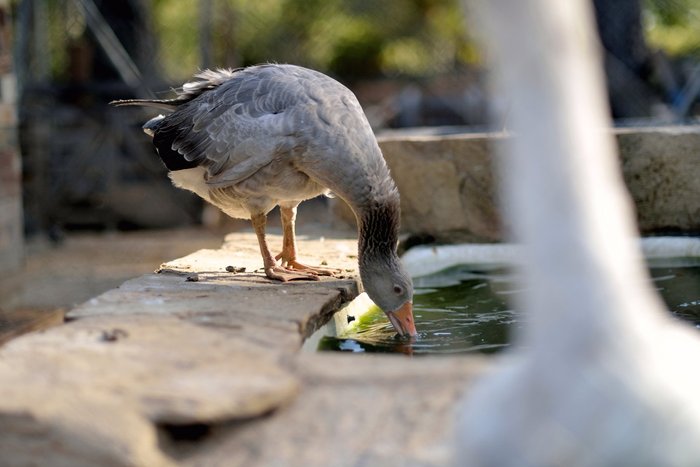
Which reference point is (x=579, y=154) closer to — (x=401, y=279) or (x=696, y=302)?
(x=401, y=279)

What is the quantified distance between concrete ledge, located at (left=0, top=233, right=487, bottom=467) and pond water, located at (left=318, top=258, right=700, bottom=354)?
4.05ft

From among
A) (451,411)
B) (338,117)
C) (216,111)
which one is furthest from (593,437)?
(216,111)

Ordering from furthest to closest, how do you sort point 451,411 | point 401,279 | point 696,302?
point 696,302 → point 401,279 → point 451,411

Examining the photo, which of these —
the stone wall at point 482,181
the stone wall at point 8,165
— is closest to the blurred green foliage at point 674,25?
the stone wall at point 482,181

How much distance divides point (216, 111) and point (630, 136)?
9.67 ft

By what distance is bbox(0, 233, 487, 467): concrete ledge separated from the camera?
2.61m

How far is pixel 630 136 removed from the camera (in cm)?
666

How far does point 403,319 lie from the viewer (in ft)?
15.6

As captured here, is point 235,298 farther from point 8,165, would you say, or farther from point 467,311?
point 8,165

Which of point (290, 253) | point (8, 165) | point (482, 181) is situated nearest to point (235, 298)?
point (290, 253)

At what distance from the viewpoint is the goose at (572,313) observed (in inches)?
80.8

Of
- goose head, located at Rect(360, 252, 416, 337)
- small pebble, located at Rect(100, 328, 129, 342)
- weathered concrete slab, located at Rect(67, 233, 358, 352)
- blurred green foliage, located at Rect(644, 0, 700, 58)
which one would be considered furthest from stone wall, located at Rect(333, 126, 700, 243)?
blurred green foliage, located at Rect(644, 0, 700, 58)

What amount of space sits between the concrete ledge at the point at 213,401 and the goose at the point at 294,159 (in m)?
1.58

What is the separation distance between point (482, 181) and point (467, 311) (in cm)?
185
